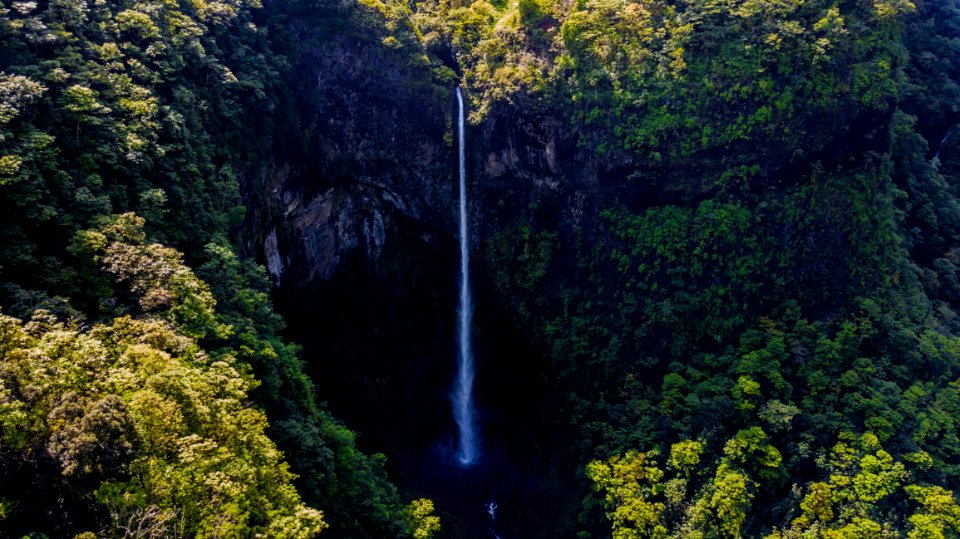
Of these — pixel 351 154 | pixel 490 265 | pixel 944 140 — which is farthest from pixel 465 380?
pixel 944 140

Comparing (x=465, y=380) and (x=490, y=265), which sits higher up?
(x=490, y=265)

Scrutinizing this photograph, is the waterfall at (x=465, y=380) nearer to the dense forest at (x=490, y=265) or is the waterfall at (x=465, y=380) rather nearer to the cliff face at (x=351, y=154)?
the dense forest at (x=490, y=265)

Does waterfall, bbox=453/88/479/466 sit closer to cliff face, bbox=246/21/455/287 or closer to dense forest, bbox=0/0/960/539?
dense forest, bbox=0/0/960/539

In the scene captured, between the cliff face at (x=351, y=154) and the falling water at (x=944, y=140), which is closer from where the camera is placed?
the cliff face at (x=351, y=154)

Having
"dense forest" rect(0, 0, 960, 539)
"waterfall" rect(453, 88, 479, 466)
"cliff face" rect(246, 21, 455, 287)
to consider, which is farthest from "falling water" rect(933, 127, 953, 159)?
"cliff face" rect(246, 21, 455, 287)

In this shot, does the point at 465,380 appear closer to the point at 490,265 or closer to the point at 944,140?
the point at 490,265

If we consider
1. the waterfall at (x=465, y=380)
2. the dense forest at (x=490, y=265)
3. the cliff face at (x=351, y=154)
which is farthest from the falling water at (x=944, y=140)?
the cliff face at (x=351, y=154)

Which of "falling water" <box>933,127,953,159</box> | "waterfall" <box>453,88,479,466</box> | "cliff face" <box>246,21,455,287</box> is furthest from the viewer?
"waterfall" <box>453,88,479,466</box>

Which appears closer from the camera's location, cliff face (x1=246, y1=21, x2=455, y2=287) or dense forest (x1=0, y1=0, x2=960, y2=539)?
dense forest (x1=0, y1=0, x2=960, y2=539)

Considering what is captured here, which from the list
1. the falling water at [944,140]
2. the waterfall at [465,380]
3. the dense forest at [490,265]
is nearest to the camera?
the dense forest at [490,265]
